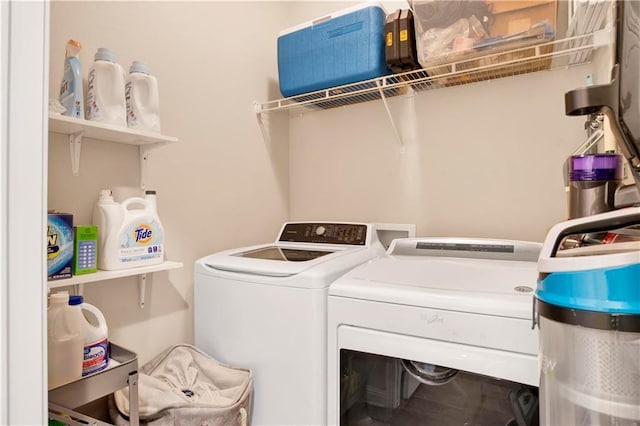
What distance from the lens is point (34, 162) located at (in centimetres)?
61

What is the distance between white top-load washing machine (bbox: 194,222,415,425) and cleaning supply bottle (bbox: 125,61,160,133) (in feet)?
2.08

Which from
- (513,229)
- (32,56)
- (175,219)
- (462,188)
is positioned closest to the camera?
(32,56)

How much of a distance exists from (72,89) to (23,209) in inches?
32.5

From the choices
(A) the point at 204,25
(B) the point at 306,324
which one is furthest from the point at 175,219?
(A) the point at 204,25

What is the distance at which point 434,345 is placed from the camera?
3.69ft

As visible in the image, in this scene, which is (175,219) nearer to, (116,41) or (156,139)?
(156,139)

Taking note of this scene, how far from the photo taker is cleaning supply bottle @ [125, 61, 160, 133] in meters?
1.41

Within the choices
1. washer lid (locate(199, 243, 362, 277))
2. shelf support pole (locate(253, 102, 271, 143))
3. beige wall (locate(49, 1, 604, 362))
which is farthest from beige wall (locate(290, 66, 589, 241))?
washer lid (locate(199, 243, 362, 277))

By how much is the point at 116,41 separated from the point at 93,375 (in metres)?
1.29

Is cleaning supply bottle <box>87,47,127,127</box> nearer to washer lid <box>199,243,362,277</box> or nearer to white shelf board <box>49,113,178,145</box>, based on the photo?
white shelf board <box>49,113,178,145</box>

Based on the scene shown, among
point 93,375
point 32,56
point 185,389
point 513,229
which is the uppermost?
point 32,56

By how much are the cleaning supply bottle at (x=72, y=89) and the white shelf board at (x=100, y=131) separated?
0.14 feet

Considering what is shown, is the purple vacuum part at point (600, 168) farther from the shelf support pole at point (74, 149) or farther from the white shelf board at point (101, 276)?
the shelf support pole at point (74, 149)

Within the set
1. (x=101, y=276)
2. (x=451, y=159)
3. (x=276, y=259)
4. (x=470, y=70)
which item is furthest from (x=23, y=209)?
(x=451, y=159)
